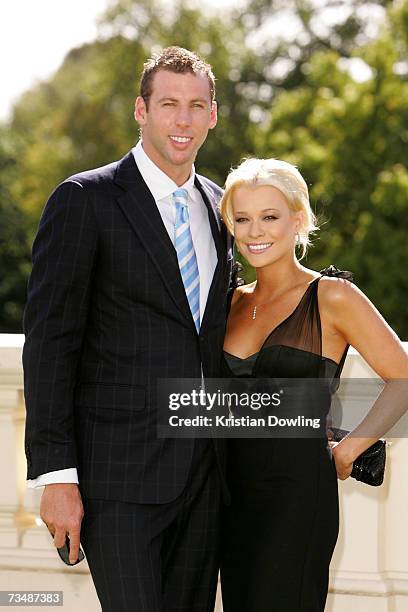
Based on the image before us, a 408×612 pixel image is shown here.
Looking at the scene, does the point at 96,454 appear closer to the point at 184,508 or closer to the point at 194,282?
the point at 184,508

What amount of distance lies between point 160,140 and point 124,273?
0.51 meters

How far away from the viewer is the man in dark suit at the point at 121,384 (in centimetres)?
307

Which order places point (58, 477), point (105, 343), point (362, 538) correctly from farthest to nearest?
point (362, 538), point (105, 343), point (58, 477)

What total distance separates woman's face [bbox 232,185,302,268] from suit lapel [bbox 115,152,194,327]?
0.34 metres

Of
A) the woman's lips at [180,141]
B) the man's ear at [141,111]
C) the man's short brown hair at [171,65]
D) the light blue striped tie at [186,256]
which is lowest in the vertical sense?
the light blue striped tie at [186,256]

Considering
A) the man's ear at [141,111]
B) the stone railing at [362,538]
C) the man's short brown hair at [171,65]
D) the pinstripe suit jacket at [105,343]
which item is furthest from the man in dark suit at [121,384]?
the stone railing at [362,538]

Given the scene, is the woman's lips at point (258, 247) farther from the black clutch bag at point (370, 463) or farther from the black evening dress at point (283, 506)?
the black clutch bag at point (370, 463)

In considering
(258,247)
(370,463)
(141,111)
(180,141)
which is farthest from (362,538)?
(141,111)

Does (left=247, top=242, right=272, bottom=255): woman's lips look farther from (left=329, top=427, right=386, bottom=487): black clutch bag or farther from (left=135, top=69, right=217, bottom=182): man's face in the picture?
(left=329, top=427, right=386, bottom=487): black clutch bag

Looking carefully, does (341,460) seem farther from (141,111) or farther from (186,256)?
(141,111)

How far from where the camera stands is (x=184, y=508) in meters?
3.20

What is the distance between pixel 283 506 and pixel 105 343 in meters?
0.73

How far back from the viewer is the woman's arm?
319 centimetres

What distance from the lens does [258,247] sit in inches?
136
